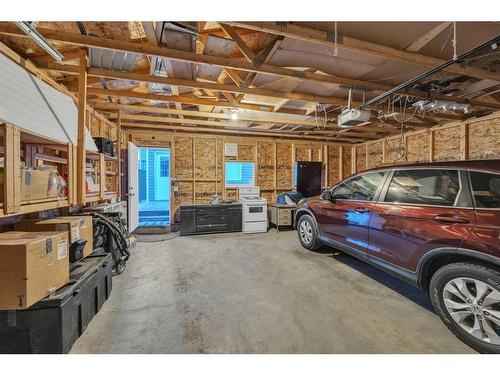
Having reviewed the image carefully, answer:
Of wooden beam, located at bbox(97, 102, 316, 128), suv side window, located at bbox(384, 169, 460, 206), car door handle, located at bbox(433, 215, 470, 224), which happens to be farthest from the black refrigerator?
car door handle, located at bbox(433, 215, 470, 224)

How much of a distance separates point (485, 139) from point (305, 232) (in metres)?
4.59

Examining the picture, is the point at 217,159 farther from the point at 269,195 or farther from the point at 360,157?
the point at 360,157

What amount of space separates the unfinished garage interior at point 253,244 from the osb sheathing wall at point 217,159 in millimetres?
1942

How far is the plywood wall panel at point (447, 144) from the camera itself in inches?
206

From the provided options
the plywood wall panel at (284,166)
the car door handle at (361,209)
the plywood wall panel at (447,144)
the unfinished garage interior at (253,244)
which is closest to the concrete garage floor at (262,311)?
the unfinished garage interior at (253,244)

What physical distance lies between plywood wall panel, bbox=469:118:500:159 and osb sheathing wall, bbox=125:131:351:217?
12.1ft

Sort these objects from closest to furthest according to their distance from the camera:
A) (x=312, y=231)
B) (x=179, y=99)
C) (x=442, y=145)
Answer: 1. (x=179, y=99)
2. (x=312, y=231)
3. (x=442, y=145)

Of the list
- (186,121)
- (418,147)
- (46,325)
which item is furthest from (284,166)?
(46,325)

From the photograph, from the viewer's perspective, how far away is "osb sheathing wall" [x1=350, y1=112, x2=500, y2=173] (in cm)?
459

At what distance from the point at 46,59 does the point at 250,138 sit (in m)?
5.03

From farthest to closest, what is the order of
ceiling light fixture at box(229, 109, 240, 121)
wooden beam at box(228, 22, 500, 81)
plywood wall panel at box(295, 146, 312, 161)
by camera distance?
plywood wall panel at box(295, 146, 312, 161), ceiling light fixture at box(229, 109, 240, 121), wooden beam at box(228, 22, 500, 81)

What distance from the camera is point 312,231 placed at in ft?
12.9

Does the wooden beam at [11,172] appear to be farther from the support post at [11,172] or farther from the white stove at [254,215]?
the white stove at [254,215]

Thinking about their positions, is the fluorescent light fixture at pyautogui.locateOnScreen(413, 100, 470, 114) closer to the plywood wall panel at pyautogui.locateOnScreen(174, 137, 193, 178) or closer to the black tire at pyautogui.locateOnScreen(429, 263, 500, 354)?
the black tire at pyautogui.locateOnScreen(429, 263, 500, 354)
